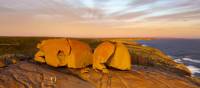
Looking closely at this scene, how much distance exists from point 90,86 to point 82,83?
49 cm

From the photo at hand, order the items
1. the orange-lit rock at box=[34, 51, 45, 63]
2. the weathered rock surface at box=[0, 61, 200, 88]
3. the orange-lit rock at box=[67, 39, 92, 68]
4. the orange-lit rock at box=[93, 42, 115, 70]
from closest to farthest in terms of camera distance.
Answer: the weathered rock surface at box=[0, 61, 200, 88]
the orange-lit rock at box=[93, 42, 115, 70]
the orange-lit rock at box=[67, 39, 92, 68]
the orange-lit rock at box=[34, 51, 45, 63]

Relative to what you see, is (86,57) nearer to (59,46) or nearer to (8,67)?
(59,46)

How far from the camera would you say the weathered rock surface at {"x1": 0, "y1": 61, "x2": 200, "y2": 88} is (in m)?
12.9

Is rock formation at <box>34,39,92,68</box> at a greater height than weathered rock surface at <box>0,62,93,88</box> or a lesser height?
greater

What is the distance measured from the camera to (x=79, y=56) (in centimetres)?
1625

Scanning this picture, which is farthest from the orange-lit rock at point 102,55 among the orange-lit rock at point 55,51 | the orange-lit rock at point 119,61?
the orange-lit rock at point 55,51

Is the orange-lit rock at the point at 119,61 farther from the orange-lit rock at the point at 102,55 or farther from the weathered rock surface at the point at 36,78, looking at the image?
the weathered rock surface at the point at 36,78

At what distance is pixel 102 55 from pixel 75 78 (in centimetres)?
293

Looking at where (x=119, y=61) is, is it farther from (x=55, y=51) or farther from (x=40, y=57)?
(x=40, y=57)

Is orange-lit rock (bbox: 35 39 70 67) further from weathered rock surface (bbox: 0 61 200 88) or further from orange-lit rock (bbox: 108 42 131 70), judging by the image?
orange-lit rock (bbox: 108 42 131 70)

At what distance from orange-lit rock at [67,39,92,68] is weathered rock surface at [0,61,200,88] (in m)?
0.61

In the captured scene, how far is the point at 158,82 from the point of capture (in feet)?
48.4

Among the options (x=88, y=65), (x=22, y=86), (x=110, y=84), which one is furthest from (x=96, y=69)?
(x=22, y=86)

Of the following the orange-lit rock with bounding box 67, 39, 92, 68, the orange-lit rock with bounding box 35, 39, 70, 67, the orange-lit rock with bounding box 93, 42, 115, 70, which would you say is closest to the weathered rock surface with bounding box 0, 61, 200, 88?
the orange-lit rock with bounding box 35, 39, 70, 67
